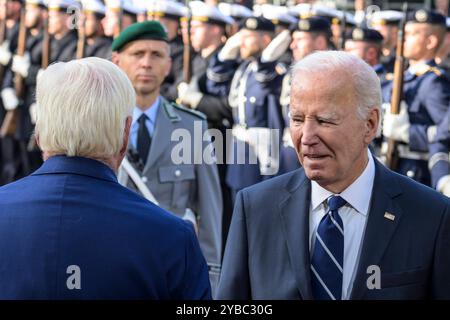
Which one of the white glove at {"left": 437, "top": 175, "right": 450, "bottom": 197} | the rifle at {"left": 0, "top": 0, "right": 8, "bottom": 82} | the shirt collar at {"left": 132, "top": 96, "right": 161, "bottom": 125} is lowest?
the white glove at {"left": 437, "top": 175, "right": 450, "bottom": 197}

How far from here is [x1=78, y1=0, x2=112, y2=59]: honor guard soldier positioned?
12.9 meters

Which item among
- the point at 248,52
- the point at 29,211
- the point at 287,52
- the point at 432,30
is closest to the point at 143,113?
the point at 29,211

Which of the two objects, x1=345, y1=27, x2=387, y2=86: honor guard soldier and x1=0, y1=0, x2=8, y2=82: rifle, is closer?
x1=345, y1=27, x2=387, y2=86: honor guard soldier

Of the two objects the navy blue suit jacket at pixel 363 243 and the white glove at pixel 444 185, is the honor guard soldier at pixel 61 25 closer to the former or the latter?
the white glove at pixel 444 185

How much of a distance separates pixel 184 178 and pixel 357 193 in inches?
99.2

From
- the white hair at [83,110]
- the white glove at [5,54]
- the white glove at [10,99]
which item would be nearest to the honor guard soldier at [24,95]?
the white glove at [10,99]

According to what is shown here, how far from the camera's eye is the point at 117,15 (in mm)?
12336

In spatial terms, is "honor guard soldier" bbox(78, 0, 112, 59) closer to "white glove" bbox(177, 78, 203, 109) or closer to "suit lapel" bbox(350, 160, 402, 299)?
"white glove" bbox(177, 78, 203, 109)

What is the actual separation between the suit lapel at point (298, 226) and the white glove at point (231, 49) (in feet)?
22.7

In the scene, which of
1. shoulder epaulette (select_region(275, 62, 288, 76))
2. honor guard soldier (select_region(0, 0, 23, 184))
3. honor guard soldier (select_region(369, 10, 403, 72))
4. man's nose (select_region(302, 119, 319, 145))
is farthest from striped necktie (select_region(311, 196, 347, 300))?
honor guard soldier (select_region(0, 0, 23, 184))

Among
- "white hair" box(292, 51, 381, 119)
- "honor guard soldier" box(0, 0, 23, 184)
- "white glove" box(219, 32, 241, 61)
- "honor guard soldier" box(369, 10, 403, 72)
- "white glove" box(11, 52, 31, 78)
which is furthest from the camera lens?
"white glove" box(11, 52, 31, 78)

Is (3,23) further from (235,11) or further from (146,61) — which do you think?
(146,61)

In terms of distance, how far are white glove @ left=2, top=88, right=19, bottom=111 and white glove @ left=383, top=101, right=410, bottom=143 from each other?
624cm

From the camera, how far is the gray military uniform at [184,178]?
20.0 ft
